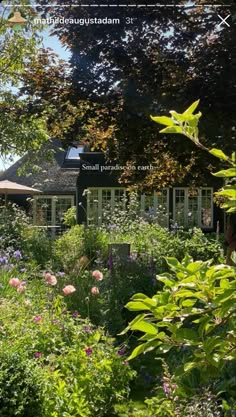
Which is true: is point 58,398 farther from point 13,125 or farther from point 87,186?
point 87,186

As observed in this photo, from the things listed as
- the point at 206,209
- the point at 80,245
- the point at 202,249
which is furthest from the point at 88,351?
the point at 206,209

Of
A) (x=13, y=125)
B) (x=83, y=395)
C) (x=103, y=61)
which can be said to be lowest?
(x=83, y=395)

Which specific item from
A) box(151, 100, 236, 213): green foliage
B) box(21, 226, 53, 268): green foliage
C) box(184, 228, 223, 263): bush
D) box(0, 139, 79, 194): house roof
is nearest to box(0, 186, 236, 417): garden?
box(151, 100, 236, 213): green foliage

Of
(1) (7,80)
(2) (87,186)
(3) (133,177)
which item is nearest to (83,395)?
(3) (133,177)

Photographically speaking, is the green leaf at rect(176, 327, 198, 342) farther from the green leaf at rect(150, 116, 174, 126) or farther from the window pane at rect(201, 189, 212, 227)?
the window pane at rect(201, 189, 212, 227)

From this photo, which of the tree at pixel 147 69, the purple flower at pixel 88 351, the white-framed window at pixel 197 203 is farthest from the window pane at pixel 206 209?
the purple flower at pixel 88 351

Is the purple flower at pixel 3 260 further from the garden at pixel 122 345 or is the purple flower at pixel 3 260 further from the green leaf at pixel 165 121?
the green leaf at pixel 165 121

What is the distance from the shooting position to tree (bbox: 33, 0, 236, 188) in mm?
7105

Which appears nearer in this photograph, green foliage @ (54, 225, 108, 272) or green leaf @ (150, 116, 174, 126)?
green leaf @ (150, 116, 174, 126)

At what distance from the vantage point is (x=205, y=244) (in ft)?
31.7

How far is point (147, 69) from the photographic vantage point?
7836 mm

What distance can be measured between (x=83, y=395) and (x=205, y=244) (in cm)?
673

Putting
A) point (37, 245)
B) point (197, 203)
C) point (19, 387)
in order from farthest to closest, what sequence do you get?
1. point (197, 203)
2. point (37, 245)
3. point (19, 387)

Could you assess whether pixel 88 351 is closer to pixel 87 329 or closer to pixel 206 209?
pixel 87 329
